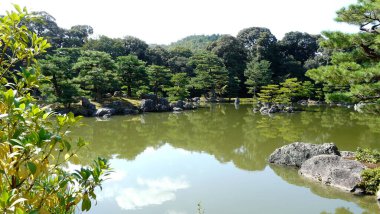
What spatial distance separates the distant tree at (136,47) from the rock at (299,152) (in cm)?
2847

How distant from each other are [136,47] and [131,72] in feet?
40.4

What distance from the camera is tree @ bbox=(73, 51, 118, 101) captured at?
21.3 m

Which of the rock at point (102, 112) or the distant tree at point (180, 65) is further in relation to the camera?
the distant tree at point (180, 65)

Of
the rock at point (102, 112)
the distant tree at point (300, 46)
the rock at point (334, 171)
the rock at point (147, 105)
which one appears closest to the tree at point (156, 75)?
the rock at point (147, 105)

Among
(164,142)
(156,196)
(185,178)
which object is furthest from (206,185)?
(164,142)

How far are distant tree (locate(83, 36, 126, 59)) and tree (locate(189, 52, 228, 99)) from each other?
8295 mm

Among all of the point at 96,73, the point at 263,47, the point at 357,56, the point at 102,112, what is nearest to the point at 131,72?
the point at 96,73

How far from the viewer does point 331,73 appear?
6.14m

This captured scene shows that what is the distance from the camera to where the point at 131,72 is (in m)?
24.7

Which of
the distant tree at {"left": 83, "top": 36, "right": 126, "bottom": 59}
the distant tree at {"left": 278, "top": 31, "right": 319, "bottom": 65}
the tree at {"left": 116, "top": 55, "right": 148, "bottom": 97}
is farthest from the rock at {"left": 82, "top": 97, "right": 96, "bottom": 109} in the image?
the distant tree at {"left": 278, "top": 31, "right": 319, "bottom": 65}

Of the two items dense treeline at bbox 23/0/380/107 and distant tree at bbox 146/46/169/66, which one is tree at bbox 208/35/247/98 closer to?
dense treeline at bbox 23/0/380/107

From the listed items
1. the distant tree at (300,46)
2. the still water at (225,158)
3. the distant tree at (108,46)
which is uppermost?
the distant tree at (300,46)

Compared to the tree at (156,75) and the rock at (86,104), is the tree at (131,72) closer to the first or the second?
the tree at (156,75)

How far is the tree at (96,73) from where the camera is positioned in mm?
21281
